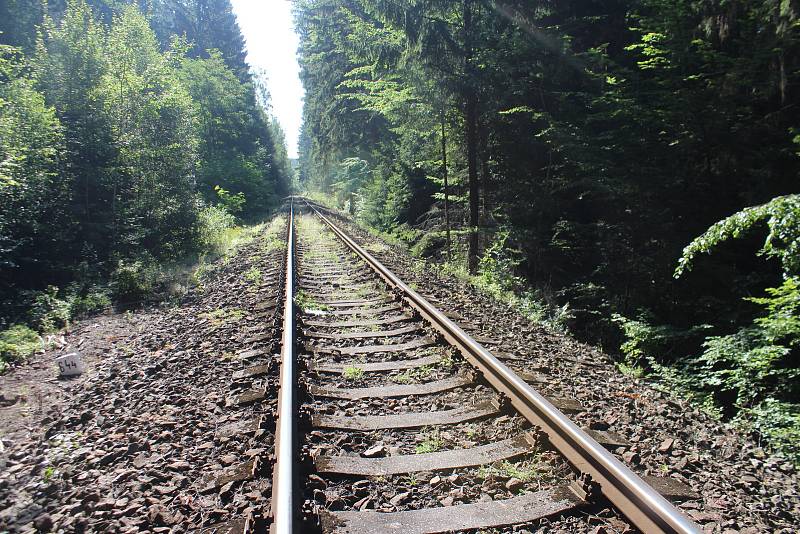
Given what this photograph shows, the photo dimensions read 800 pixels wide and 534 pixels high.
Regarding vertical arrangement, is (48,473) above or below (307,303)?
below

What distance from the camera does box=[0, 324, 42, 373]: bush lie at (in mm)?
6348

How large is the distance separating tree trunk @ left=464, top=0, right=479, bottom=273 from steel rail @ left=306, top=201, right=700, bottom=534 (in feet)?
25.6

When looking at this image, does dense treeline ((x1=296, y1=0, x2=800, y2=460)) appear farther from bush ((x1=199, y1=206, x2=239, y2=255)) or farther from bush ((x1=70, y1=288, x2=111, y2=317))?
bush ((x1=70, y1=288, x2=111, y2=317))

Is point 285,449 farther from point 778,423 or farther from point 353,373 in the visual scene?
point 778,423

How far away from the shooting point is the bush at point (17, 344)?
6348 mm

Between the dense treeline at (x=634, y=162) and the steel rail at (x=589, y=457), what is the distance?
2061 millimetres

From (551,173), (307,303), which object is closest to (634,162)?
(551,173)

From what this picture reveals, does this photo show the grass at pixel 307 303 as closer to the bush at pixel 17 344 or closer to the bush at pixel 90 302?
the bush at pixel 17 344

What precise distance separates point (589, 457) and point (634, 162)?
736 centimetres

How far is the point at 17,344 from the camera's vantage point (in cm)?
675

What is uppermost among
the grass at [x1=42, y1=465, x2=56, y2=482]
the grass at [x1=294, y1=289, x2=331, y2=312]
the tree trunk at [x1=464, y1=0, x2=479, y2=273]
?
the tree trunk at [x1=464, y1=0, x2=479, y2=273]

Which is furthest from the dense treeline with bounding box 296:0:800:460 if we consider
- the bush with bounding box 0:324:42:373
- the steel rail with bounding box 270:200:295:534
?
the bush with bounding box 0:324:42:373

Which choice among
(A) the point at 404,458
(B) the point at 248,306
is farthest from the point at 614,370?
(B) the point at 248,306

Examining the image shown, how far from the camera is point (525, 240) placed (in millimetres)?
10477
